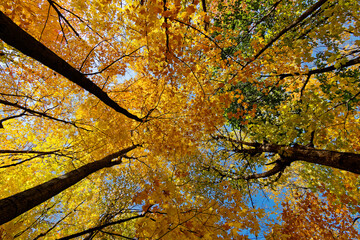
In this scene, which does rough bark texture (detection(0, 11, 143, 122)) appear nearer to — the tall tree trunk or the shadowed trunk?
the tall tree trunk

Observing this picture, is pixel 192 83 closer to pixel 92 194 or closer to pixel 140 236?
pixel 140 236

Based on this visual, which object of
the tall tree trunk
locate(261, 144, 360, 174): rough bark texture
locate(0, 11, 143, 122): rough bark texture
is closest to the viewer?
locate(0, 11, 143, 122): rough bark texture

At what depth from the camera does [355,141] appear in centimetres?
681

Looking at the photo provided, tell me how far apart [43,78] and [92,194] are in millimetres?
7018

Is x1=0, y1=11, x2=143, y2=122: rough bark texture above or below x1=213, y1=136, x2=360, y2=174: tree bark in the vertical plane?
above

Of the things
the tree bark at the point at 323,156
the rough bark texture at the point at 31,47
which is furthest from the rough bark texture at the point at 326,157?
the rough bark texture at the point at 31,47

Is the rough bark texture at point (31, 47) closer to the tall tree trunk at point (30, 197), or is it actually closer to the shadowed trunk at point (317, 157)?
the tall tree trunk at point (30, 197)

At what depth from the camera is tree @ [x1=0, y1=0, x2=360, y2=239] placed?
3.39 m

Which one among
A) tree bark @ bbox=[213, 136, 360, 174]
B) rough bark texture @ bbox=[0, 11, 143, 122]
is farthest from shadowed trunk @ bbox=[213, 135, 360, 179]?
rough bark texture @ bbox=[0, 11, 143, 122]

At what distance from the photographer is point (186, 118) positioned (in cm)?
675

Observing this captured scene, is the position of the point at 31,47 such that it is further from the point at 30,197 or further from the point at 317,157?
the point at 317,157

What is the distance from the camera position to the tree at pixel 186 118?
11.1 feet

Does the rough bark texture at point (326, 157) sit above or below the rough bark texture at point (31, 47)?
below

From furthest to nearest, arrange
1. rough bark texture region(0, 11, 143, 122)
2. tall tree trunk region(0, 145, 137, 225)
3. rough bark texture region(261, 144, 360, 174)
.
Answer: rough bark texture region(261, 144, 360, 174) → tall tree trunk region(0, 145, 137, 225) → rough bark texture region(0, 11, 143, 122)
